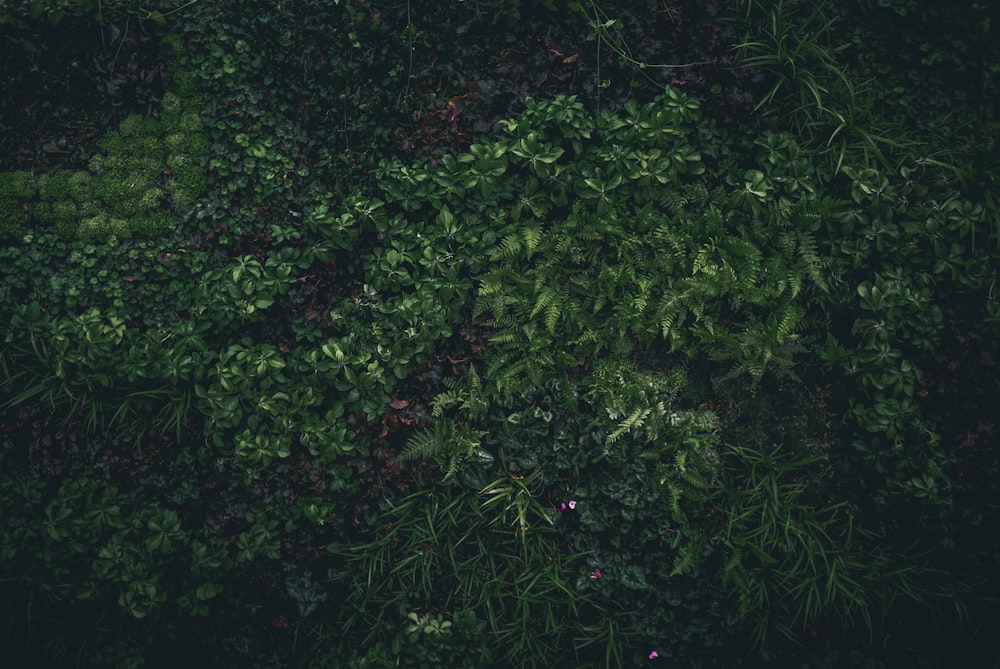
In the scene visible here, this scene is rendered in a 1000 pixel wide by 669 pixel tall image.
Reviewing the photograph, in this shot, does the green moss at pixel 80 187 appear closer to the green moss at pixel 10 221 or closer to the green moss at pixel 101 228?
the green moss at pixel 101 228

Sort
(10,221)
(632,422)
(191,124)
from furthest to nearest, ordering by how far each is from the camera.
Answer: (191,124) < (10,221) < (632,422)

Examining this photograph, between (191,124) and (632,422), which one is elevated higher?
(191,124)

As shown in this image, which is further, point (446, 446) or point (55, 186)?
point (55, 186)

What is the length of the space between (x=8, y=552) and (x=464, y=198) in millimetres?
3555

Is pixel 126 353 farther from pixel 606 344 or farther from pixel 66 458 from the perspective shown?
pixel 606 344

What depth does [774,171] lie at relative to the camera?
3.82 m

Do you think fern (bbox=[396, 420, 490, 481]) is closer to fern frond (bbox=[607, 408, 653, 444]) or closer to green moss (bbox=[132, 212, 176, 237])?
fern frond (bbox=[607, 408, 653, 444])

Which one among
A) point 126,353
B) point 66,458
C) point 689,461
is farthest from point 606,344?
point 66,458

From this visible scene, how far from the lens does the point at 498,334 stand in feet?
12.3

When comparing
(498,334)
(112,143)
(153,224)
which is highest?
(112,143)

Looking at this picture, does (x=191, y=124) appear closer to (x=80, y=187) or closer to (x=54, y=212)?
(x=80, y=187)

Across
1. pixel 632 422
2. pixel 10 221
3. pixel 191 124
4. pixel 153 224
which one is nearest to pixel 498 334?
pixel 632 422

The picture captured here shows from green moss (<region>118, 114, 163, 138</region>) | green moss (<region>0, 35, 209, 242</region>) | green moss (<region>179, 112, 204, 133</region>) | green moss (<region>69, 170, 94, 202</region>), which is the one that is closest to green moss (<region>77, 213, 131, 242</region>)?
green moss (<region>0, 35, 209, 242</region>)

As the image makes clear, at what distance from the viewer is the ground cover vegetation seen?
3656mm
